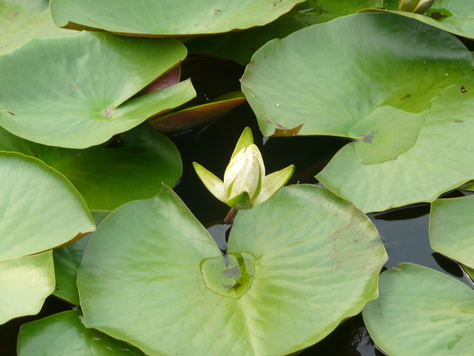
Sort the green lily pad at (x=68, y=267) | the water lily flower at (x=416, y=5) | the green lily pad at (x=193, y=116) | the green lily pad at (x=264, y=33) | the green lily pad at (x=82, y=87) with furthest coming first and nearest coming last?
the green lily pad at (x=264, y=33)
the water lily flower at (x=416, y=5)
the green lily pad at (x=193, y=116)
the green lily pad at (x=82, y=87)
the green lily pad at (x=68, y=267)

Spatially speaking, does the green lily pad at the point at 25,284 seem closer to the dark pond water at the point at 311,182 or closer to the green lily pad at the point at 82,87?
the green lily pad at the point at 82,87

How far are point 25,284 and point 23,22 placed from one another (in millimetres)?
1200

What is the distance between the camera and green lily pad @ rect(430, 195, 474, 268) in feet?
3.88

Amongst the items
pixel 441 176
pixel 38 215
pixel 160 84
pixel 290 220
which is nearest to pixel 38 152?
pixel 38 215

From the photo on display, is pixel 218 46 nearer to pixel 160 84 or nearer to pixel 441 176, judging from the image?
pixel 160 84

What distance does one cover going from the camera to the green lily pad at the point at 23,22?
1653 millimetres

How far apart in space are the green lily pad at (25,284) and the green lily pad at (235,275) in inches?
3.5

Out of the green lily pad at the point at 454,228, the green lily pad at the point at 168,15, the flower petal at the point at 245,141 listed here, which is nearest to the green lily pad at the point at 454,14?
the green lily pad at the point at 168,15

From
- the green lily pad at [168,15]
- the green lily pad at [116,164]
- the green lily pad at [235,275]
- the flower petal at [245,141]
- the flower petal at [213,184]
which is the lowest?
the green lily pad at [235,275]

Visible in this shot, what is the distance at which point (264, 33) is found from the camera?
1771mm

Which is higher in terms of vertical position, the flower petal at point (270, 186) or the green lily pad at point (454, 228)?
the flower petal at point (270, 186)

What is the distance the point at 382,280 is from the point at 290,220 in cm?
30

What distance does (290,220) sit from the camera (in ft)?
3.90

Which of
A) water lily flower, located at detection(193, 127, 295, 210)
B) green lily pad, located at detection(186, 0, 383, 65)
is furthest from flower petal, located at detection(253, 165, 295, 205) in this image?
green lily pad, located at detection(186, 0, 383, 65)
